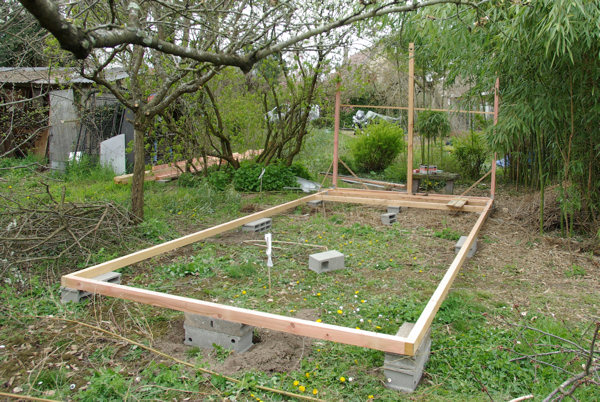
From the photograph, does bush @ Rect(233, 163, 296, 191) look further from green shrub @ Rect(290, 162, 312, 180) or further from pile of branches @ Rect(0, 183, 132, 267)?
pile of branches @ Rect(0, 183, 132, 267)

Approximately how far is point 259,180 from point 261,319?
565 cm

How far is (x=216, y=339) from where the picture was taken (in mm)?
2822

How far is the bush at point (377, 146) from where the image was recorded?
415 inches

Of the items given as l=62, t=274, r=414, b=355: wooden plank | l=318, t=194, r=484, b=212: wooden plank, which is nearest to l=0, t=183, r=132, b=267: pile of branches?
l=62, t=274, r=414, b=355: wooden plank

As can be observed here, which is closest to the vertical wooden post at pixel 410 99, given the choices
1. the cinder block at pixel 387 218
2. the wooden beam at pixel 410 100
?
the wooden beam at pixel 410 100

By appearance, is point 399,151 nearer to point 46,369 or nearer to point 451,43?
point 451,43

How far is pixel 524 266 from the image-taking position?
14.8ft

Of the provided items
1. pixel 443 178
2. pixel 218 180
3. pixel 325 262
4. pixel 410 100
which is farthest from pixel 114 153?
pixel 325 262

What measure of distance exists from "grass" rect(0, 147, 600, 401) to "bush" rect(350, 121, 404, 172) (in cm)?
535

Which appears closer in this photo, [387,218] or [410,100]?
[387,218]

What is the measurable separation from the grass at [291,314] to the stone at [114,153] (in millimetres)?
4528

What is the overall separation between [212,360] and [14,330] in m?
1.41

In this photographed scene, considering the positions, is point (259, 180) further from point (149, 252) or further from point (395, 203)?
point (149, 252)

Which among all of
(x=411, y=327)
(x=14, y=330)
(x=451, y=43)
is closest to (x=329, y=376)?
(x=411, y=327)
